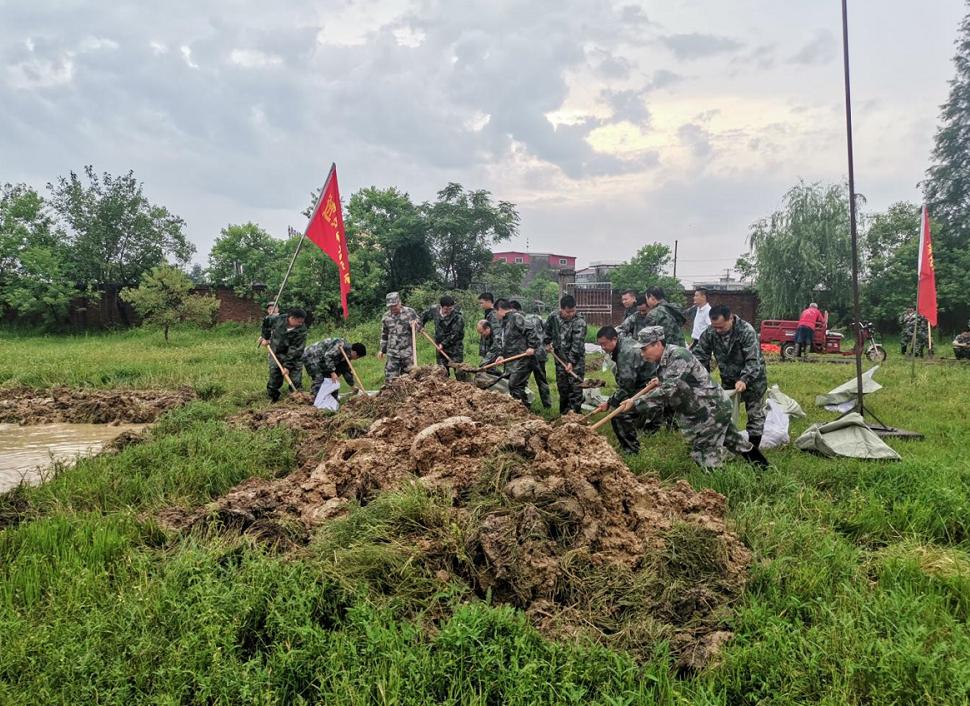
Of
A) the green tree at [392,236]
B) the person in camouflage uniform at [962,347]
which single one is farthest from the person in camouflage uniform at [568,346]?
the green tree at [392,236]

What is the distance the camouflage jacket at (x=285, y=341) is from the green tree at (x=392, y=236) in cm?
1194

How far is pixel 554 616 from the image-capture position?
2.50m

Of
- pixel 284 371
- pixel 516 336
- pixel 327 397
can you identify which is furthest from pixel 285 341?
pixel 516 336

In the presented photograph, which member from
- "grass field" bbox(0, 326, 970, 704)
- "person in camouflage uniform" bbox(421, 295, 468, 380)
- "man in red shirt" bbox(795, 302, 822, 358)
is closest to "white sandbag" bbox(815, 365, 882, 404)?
"grass field" bbox(0, 326, 970, 704)

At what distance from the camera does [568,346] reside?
700 centimetres

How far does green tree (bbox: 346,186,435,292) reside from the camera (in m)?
20.0

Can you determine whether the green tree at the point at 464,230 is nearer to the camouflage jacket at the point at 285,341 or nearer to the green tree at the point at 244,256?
the green tree at the point at 244,256

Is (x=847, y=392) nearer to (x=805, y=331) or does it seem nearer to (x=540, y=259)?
(x=805, y=331)

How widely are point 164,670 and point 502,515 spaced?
1.61m

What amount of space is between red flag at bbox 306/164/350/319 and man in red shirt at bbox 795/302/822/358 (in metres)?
11.0

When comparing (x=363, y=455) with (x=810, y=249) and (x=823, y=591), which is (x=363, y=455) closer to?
(x=823, y=591)

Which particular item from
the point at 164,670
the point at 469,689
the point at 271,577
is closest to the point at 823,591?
the point at 469,689

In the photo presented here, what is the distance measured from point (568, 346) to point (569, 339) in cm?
9

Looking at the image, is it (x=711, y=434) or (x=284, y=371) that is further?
(x=284, y=371)
